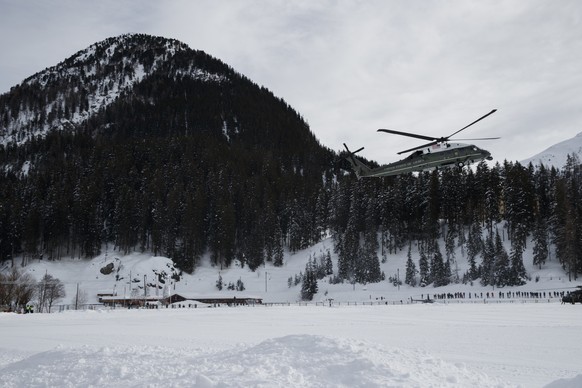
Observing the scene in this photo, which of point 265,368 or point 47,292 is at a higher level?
point 47,292

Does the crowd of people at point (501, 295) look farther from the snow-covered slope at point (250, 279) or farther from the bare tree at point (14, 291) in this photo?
the bare tree at point (14, 291)

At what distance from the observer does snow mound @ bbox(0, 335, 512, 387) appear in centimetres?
1115

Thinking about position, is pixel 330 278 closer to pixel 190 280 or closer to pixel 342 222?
pixel 342 222

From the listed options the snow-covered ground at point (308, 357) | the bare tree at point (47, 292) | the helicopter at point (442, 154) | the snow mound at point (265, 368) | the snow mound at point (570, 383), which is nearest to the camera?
the snow mound at point (570, 383)

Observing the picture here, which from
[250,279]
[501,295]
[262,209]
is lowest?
[501,295]

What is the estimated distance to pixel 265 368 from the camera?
12117 mm

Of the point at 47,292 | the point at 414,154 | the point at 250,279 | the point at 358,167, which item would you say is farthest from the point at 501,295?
the point at 47,292

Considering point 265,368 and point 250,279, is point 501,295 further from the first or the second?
point 265,368

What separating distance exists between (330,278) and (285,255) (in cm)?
2637

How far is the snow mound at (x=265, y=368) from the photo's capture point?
439 inches

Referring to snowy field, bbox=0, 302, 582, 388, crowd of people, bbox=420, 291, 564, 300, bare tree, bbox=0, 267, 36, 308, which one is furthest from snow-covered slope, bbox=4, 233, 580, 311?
snowy field, bbox=0, 302, 582, 388

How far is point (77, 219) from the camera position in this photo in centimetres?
11669

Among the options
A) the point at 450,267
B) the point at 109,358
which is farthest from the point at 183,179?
the point at 109,358

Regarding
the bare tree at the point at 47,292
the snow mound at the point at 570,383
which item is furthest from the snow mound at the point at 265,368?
the bare tree at the point at 47,292
